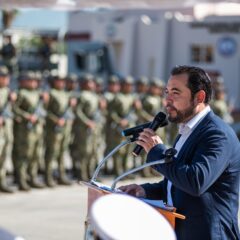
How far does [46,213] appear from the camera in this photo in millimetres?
10500

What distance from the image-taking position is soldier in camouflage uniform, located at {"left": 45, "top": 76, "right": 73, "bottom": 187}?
41.7ft

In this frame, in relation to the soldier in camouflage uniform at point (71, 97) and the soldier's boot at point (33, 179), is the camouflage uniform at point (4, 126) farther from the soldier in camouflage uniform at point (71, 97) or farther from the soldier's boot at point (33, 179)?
the soldier in camouflage uniform at point (71, 97)

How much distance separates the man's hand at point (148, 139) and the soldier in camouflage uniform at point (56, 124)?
8.77m

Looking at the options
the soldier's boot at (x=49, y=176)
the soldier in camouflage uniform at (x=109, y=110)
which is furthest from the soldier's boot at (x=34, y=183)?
the soldier in camouflage uniform at (x=109, y=110)

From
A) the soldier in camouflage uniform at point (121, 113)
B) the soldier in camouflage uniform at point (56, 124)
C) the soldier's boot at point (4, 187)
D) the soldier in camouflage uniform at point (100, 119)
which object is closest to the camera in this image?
the soldier's boot at point (4, 187)

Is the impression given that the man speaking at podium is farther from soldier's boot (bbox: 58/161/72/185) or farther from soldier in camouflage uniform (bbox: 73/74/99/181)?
soldier in camouflage uniform (bbox: 73/74/99/181)

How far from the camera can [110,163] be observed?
1512 cm

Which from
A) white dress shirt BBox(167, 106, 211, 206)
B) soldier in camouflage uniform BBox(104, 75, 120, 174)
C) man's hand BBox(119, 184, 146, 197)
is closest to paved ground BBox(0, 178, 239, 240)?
soldier in camouflage uniform BBox(104, 75, 120, 174)

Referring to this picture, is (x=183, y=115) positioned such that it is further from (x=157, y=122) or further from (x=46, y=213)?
(x=46, y=213)

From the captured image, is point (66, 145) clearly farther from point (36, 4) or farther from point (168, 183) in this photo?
point (168, 183)

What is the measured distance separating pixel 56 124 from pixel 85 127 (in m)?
0.71

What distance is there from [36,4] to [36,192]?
15.3 feet

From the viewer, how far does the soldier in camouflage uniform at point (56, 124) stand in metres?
12.7

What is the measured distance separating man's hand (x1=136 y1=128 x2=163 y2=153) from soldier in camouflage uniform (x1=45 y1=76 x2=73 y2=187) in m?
8.77
